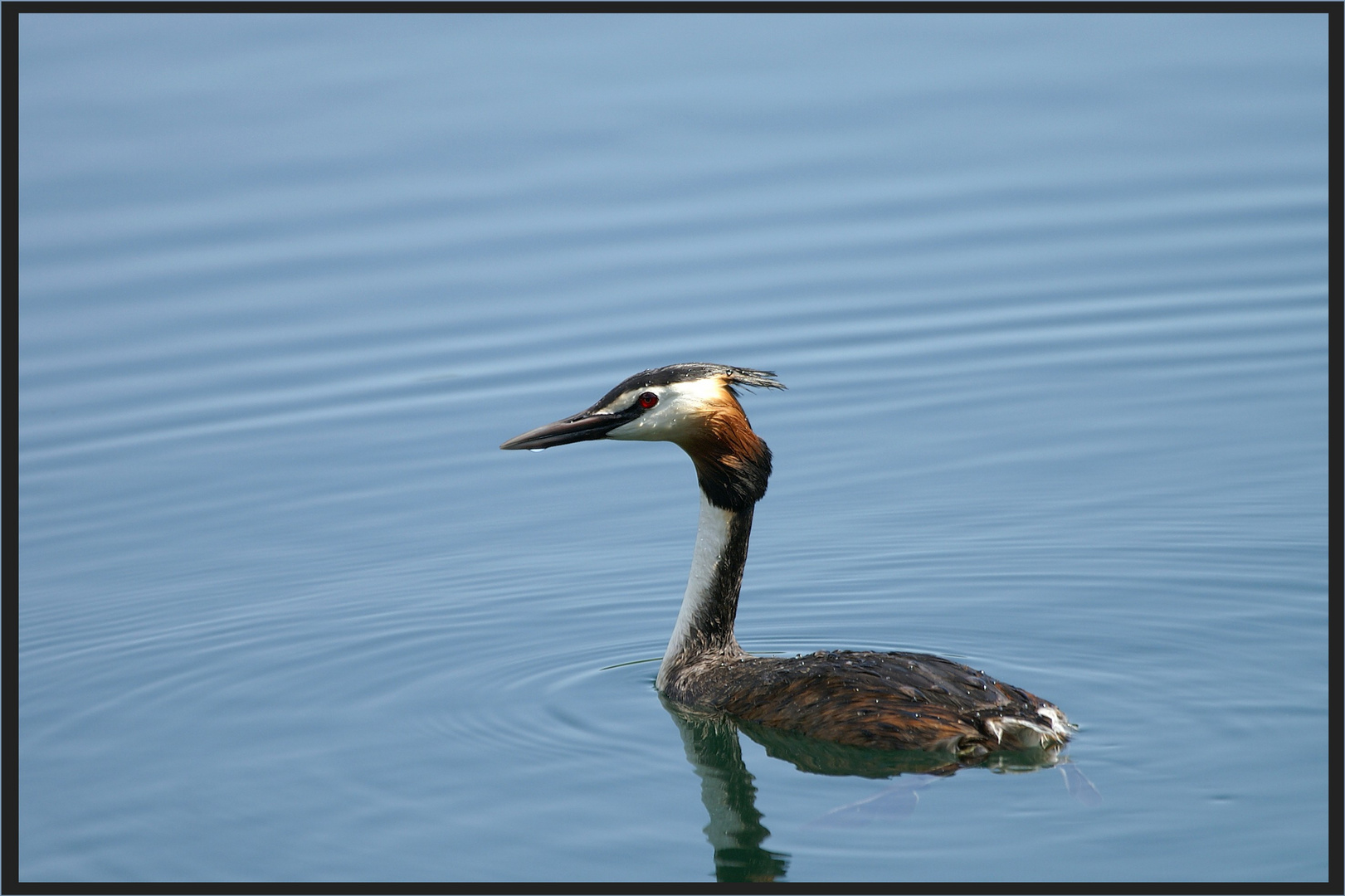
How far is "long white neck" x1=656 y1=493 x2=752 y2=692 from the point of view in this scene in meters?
7.95

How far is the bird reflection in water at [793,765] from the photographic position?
625cm

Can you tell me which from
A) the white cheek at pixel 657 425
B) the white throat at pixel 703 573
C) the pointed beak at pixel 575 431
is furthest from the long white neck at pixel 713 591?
the pointed beak at pixel 575 431

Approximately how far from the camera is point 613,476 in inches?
428

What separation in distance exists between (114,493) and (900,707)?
19.6ft

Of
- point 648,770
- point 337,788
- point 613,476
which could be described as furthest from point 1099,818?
point 613,476

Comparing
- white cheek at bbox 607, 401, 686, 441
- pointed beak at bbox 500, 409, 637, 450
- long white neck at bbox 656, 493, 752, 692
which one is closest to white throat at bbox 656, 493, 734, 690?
long white neck at bbox 656, 493, 752, 692

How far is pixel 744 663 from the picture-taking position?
7.74 m

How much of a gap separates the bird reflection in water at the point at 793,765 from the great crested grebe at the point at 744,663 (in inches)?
1.7

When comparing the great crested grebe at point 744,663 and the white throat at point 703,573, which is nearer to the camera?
the great crested grebe at point 744,663

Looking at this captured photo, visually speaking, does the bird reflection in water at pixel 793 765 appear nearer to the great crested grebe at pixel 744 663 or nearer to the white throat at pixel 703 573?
the great crested grebe at pixel 744 663

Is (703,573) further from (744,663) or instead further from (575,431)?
(575,431)

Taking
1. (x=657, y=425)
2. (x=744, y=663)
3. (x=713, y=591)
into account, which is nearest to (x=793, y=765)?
(x=744, y=663)

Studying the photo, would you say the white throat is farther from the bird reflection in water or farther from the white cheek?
the bird reflection in water

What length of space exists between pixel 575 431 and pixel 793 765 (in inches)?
69.7
